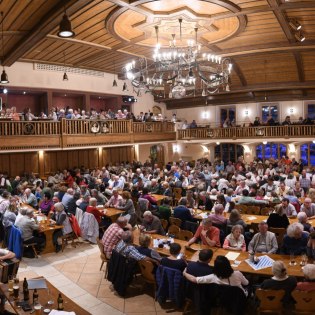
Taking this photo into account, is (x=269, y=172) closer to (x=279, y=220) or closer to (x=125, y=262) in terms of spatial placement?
(x=279, y=220)

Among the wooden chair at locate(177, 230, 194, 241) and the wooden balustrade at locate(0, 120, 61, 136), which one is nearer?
the wooden chair at locate(177, 230, 194, 241)

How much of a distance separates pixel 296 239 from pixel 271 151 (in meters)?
16.9

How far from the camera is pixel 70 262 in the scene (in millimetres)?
8492

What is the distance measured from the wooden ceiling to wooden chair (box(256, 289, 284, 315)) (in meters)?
7.47

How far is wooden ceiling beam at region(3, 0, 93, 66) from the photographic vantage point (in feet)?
29.1

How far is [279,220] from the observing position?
25.5ft

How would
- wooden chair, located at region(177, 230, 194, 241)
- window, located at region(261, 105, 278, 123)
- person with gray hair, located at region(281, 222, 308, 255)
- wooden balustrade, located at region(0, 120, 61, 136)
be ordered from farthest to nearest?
window, located at region(261, 105, 278, 123)
wooden balustrade, located at region(0, 120, 61, 136)
wooden chair, located at region(177, 230, 194, 241)
person with gray hair, located at region(281, 222, 308, 255)

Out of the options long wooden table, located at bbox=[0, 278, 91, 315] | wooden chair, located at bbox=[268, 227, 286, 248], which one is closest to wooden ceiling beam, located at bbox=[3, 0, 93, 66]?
long wooden table, located at bbox=[0, 278, 91, 315]

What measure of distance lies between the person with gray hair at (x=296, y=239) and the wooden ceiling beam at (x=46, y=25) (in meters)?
6.95

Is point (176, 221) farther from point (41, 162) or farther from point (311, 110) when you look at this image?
point (311, 110)

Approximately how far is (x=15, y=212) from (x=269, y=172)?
1049 cm

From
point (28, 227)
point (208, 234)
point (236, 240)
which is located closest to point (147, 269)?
point (208, 234)

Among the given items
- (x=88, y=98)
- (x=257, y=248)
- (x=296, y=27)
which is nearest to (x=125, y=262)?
(x=257, y=248)

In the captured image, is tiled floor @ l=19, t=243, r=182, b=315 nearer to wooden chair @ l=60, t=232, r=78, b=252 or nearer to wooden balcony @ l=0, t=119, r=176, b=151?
wooden chair @ l=60, t=232, r=78, b=252
